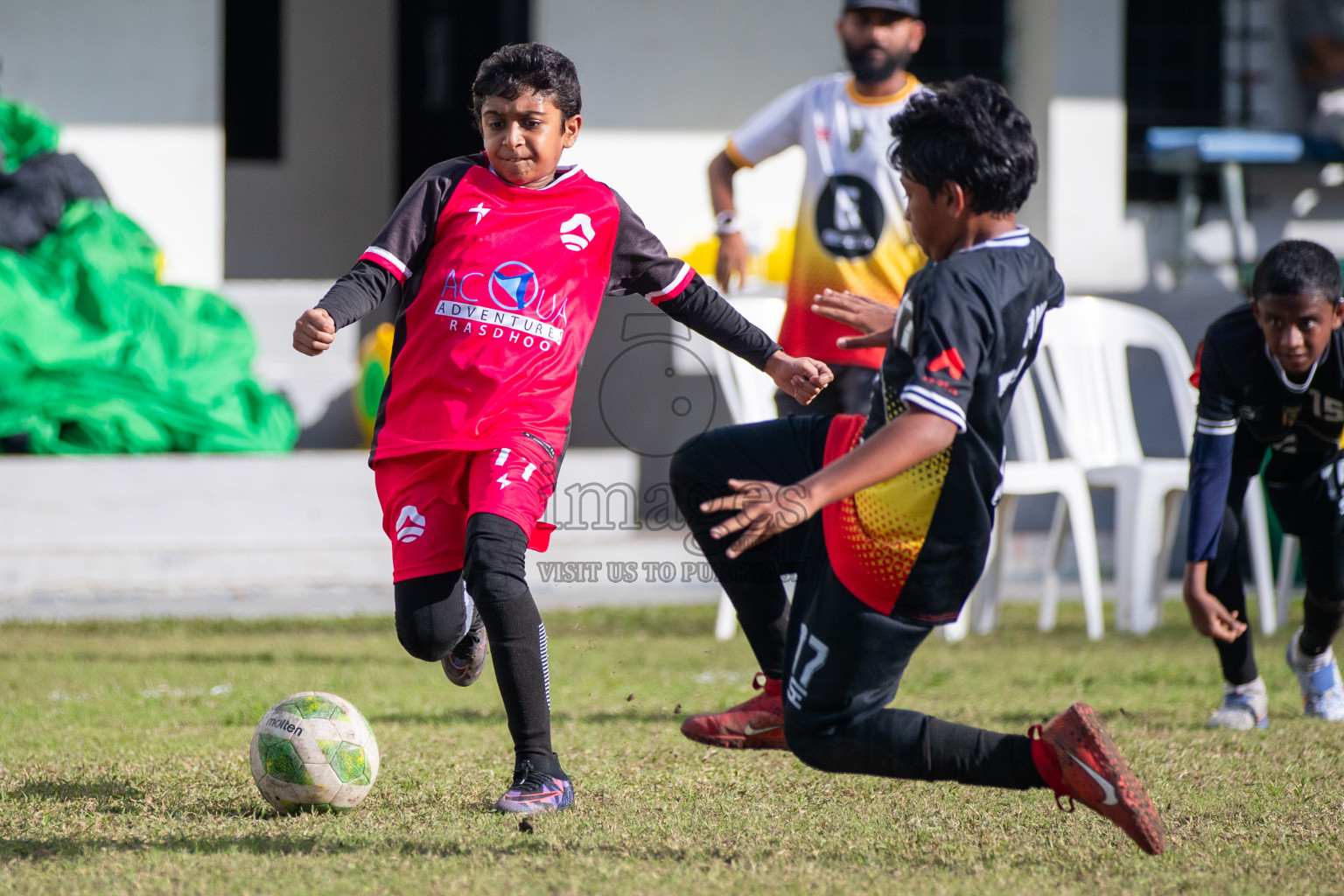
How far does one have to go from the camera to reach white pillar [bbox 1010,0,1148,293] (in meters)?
10.2

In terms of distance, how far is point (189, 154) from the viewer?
9391mm

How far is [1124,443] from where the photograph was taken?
7188mm

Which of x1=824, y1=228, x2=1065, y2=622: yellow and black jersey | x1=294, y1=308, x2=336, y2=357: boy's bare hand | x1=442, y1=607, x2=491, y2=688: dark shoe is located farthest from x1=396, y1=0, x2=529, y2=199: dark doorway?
x1=824, y1=228, x2=1065, y2=622: yellow and black jersey

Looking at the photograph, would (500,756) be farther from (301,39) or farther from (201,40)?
(301,39)

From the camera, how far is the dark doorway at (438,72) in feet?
38.4

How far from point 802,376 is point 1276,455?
1.94 metres

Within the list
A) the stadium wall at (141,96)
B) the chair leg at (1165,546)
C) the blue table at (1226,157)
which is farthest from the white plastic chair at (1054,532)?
the stadium wall at (141,96)

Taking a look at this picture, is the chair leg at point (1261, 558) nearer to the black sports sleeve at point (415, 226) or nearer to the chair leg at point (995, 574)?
the chair leg at point (995, 574)

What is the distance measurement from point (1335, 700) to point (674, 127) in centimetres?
635

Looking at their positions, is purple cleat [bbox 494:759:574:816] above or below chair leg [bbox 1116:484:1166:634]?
above

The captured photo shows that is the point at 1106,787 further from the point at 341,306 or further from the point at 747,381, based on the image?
the point at 747,381

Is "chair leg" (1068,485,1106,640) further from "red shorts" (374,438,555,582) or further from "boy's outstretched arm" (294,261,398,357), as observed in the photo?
"boy's outstretched arm" (294,261,398,357)

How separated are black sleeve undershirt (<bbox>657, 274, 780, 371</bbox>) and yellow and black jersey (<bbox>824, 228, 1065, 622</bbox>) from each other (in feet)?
2.68

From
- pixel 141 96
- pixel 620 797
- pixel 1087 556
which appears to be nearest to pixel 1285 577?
pixel 1087 556
